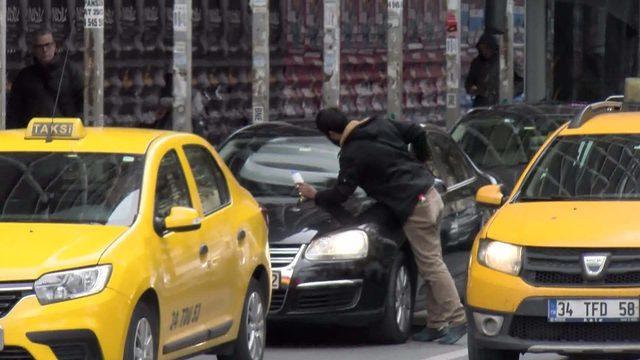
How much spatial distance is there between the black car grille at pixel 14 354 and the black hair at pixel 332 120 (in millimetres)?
4892

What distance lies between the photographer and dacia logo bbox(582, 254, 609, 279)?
10.4 meters

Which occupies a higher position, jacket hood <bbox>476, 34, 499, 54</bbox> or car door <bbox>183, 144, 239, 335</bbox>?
jacket hood <bbox>476, 34, 499, 54</bbox>

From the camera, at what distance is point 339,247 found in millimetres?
13195

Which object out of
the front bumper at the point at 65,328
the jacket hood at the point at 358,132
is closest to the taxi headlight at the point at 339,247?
the jacket hood at the point at 358,132

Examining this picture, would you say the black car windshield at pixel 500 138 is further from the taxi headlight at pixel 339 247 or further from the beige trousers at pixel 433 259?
the taxi headlight at pixel 339 247

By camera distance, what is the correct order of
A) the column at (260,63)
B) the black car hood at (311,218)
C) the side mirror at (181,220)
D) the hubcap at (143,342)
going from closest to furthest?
the hubcap at (143,342)
the side mirror at (181,220)
the black car hood at (311,218)
the column at (260,63)

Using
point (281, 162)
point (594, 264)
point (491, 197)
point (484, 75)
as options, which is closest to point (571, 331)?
point (594, 264)

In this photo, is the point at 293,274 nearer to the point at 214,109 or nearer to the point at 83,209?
the point at 83,209

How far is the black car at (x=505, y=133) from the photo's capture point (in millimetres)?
19406

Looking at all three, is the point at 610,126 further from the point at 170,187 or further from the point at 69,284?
the point at 69,284

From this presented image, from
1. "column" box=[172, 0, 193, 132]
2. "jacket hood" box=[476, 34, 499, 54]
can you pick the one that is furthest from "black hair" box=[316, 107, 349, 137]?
"jacket hood" box=[476, 34, 499, 54]

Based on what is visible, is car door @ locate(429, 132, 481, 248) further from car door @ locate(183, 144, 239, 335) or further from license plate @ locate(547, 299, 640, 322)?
license plate @ locate(547, 299, 640, 322)

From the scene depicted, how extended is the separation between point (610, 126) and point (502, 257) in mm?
1732

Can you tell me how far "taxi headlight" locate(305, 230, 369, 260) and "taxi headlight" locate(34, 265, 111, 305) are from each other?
12.5ft
